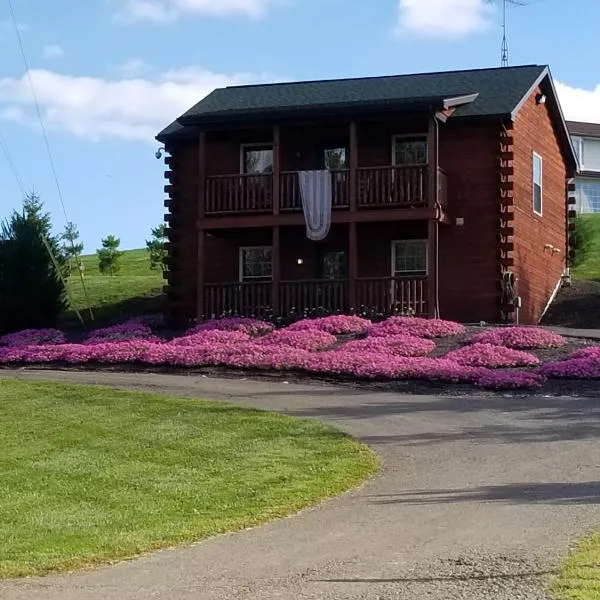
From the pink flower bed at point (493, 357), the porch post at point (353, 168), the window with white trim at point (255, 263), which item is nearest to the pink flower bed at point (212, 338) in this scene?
the porch post at point (353, 168)

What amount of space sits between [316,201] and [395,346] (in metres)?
5.81

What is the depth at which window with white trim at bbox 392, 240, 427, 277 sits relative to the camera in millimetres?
27109

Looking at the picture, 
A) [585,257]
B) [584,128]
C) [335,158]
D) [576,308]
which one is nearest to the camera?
[335,158]

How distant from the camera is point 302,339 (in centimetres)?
2180

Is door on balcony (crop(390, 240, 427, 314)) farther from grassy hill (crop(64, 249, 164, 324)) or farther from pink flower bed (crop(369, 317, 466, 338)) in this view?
grassy hill (crop(64, 249, 164, 324))

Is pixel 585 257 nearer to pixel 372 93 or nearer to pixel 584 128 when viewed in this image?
pixel 372 93

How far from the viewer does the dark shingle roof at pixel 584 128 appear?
193 feet

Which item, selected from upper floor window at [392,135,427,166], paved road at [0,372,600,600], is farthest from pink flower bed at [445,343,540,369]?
upper floor window at [392,135,427,166]

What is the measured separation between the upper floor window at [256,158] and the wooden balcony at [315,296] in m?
3.88

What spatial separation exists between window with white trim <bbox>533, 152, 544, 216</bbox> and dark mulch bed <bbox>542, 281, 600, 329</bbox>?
8.49 feet

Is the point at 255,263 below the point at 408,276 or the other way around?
the other way around

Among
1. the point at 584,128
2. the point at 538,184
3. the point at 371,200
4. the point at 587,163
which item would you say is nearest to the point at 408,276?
the point at 371,200

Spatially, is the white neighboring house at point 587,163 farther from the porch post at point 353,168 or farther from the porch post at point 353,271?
the porch post at point 353,271

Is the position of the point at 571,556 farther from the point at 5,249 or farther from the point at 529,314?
the point at 5,249
